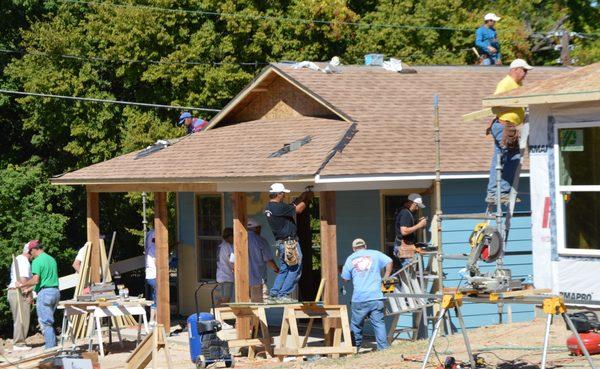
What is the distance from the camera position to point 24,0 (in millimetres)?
32312

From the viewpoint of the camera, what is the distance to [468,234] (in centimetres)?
1834

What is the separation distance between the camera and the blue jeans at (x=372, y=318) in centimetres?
1672

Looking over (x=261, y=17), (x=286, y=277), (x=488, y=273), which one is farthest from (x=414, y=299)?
(x=261, y=17)

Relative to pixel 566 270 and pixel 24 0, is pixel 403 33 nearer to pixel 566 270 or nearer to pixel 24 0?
pixel 24 0

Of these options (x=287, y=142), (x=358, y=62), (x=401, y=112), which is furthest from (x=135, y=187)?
(x=358, y=62)

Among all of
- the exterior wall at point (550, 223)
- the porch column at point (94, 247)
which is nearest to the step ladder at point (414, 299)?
the exterior wall at point (550, 223)

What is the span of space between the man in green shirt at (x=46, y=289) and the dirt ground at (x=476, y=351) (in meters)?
2.01

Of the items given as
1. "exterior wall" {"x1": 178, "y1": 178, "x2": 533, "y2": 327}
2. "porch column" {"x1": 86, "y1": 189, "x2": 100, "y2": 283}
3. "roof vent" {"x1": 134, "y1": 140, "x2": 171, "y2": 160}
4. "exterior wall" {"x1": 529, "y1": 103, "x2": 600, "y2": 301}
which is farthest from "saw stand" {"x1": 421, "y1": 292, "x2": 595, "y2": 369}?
"roof vent" {"x1": 134, "y1": 140, "x2": 171, "y2": 160}

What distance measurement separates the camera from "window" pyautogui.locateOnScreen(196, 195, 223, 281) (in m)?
22.8

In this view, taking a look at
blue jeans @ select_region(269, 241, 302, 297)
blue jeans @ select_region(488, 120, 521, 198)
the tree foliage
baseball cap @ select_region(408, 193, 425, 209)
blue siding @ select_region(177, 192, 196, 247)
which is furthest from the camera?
the tree foliage

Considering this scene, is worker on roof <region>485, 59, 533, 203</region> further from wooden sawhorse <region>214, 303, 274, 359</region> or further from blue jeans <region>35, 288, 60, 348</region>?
blue jeans <region>35, 288, 60, 348</region>

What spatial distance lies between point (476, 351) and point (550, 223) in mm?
1830

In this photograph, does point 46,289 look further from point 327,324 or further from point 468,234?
point 468,234

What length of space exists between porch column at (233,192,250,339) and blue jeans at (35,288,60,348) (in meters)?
3.33
